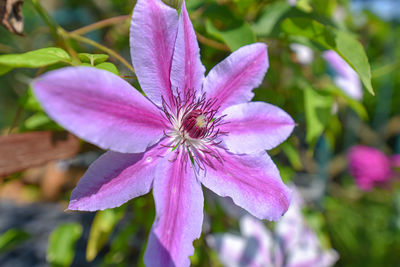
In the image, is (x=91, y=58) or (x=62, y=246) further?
(x=62, y=246)

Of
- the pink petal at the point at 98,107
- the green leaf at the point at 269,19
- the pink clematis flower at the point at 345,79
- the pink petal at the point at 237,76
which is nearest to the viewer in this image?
the pink petal at the point at 98,107

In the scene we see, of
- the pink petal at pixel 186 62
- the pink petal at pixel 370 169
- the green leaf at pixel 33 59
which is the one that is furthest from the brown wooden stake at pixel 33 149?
the pink petal at pixel 370 169

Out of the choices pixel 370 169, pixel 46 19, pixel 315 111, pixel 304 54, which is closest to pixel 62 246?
pixel 46 19

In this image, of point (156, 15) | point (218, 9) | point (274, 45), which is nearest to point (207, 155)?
point (156, 15)

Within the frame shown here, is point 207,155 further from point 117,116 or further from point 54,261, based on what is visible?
point 54,261

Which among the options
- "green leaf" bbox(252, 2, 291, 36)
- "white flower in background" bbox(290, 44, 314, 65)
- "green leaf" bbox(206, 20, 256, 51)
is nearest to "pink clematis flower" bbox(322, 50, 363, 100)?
"white flower in background" bbox(290, 44, 314, 65)

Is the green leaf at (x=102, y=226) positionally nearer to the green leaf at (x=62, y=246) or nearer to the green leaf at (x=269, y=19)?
the green leaf at (x=62, y=246)

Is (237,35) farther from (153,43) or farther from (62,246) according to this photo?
(62,246)
